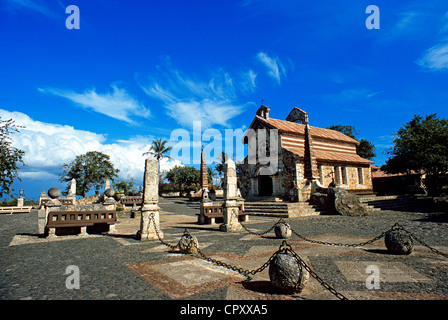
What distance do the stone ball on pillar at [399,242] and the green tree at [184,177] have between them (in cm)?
4382

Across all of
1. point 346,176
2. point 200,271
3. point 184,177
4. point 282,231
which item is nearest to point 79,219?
point 200,271

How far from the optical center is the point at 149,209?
8.09 metres

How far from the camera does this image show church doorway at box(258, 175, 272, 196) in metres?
22.8

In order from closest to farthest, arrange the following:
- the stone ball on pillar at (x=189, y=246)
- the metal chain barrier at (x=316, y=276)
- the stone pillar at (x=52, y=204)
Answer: the metal chain barrier at (x=316, y=276), the stone ball on pillar at (x=189, y=246), the stone pillar at (x=52, y=204)

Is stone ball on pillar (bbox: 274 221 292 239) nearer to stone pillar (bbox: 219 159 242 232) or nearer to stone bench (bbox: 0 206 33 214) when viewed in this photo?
stone pillar (bbox: 219 159 242 232)

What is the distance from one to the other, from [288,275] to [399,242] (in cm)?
390

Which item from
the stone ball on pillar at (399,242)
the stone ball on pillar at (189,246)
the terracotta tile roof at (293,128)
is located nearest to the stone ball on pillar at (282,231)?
the stone ball on pillar at (399,242)

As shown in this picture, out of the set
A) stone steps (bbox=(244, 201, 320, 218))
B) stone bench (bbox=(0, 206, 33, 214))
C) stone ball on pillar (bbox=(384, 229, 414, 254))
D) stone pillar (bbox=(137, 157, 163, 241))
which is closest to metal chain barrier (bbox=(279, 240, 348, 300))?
stone ball on pillar (bbox=(384, 229, 414, 254))

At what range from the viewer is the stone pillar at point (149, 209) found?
8.01 m

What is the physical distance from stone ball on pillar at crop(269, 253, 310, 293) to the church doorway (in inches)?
761

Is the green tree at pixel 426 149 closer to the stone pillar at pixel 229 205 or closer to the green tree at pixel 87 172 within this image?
the stone pillar at pixel 229 205

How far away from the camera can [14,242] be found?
7973 mm

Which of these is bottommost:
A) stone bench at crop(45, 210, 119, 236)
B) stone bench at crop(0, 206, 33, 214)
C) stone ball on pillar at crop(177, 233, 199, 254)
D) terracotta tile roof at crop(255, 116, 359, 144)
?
stone bench at crop(0, 206, 33, 214)
